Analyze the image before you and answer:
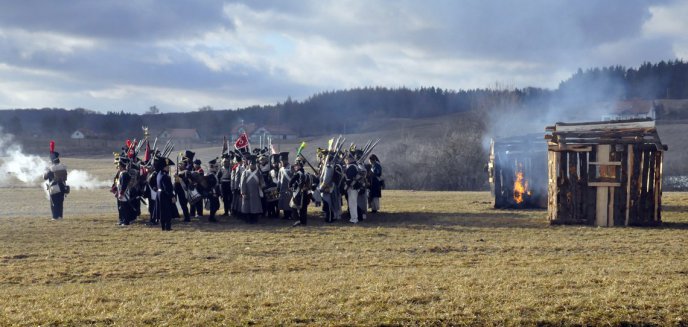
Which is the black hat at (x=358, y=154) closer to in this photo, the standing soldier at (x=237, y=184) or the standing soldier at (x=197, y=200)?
the standing soldier at (x=237, y=184)

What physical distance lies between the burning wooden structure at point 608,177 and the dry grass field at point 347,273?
87 centimetres

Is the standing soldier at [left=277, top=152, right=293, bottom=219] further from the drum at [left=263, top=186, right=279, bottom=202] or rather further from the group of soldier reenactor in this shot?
the drum at [left=263, top=186, right=279, bottom=202]

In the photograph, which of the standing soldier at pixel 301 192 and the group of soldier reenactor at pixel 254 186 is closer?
the standing soldier at pixel 301 192

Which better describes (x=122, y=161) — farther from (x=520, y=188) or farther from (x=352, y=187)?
(x=520, y=188)

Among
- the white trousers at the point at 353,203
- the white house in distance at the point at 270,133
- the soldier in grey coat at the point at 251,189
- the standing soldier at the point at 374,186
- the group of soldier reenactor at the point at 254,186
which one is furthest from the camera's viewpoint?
the white house in distance at the point at 270,133

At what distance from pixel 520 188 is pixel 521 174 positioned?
1.55 feet

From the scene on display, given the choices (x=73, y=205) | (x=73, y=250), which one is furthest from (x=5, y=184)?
(x=73, y=250)

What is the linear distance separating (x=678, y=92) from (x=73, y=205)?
71.2 meters

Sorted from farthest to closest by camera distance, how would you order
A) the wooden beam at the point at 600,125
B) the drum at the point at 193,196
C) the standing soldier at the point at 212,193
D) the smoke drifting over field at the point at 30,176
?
the smoke drifting over field at the point at 30,176
the drum at the point at 193,196
the standing soldier at the point at 212,193
the wooden beam at the point at 600,125

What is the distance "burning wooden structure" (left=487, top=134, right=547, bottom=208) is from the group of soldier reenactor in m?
5.01

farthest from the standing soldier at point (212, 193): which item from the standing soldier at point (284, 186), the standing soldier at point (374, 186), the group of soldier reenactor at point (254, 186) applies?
the standing soldier at point (374, 186)

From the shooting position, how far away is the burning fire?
2372 centimetres

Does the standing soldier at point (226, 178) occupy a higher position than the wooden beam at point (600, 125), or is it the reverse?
the wooden beam at point (600, 125)

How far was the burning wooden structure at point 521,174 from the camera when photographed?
77.5ft
